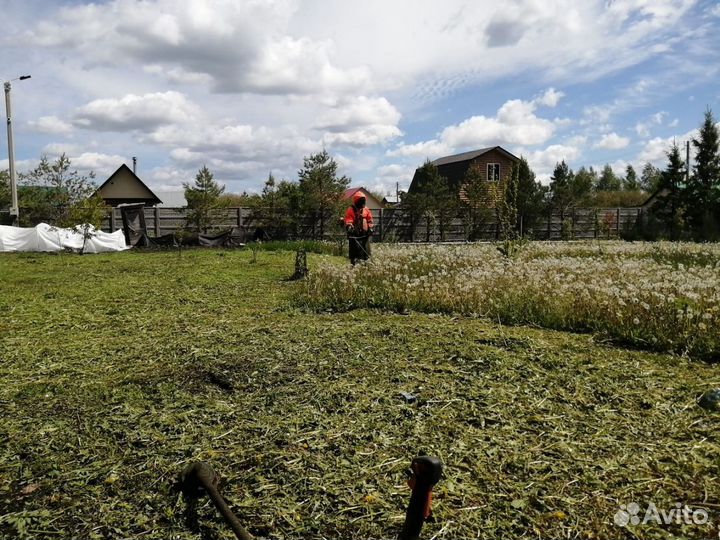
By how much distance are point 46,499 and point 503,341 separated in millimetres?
3428

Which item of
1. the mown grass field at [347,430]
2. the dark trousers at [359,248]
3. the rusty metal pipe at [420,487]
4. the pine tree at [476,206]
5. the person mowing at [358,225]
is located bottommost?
the mown grass field at [347,430]

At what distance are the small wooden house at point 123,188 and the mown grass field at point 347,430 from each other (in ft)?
139

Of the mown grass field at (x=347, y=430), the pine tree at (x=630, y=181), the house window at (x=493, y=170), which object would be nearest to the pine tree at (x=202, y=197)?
the mown grass field at (x=347, y=430)

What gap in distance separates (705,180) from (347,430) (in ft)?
116

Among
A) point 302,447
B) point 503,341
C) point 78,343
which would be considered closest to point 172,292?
point 78,343

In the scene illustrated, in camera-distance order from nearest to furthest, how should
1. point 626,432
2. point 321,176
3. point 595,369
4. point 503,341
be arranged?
point 626,432 → point 595,369 → point 503,341 → point 321,176

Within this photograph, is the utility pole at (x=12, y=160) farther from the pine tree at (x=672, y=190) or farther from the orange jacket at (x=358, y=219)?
the pine tree at (x=672, y=190)

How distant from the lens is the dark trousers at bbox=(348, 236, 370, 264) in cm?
1096

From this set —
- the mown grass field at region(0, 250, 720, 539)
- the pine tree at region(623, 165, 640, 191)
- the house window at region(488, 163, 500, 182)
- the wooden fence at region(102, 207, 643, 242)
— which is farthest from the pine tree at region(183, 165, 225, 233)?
the pine tree at region(623, 165, 640, 191)

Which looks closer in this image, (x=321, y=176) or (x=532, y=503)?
(x=532, y=503)

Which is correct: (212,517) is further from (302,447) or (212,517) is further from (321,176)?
(321,176)

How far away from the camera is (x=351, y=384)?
351cm

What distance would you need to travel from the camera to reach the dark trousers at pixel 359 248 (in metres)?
11.0

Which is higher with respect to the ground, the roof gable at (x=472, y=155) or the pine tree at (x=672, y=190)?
the roof gable at (x=472, y=155)
